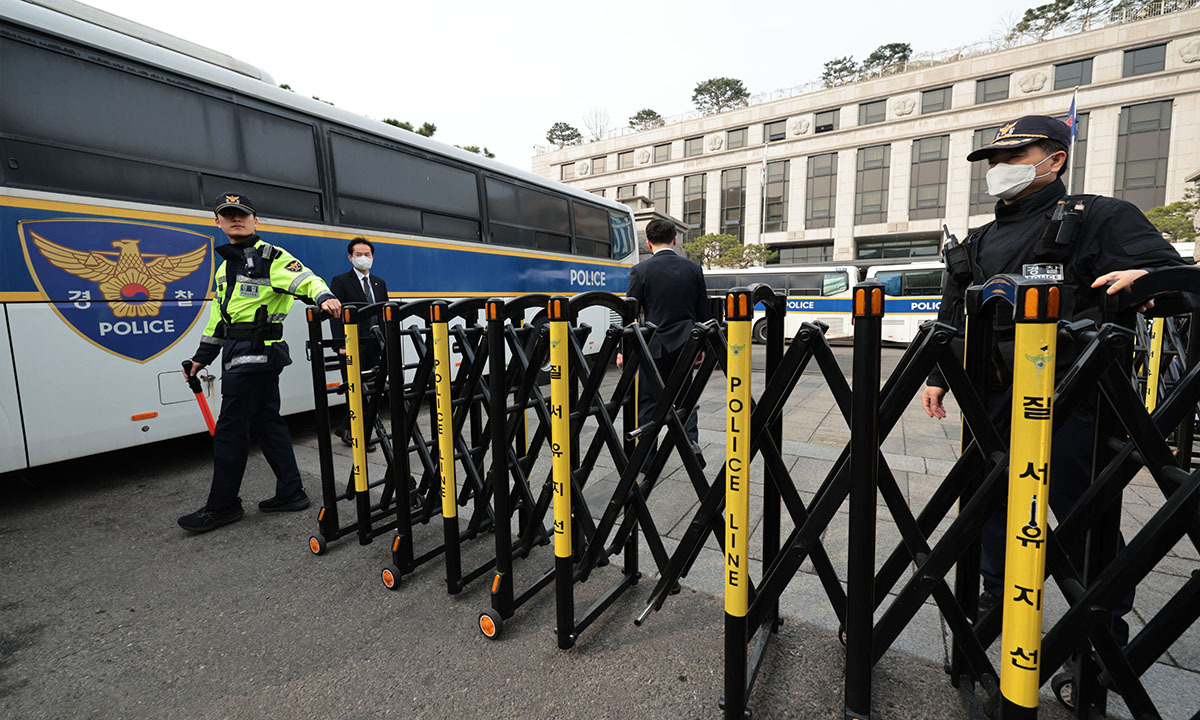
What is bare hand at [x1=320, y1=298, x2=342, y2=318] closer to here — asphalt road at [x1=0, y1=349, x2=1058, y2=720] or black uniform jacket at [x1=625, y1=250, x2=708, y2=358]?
asphalt road at [x1=0, y1=349, x2=1058, y2=720]

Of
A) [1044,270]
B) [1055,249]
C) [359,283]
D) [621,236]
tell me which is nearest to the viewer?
[1044,270]

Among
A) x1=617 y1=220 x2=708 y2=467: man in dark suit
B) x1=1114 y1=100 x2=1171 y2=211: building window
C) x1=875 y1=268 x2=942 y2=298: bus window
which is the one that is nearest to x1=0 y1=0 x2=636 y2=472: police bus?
x1=617 y1=220 x2=708 y2=467: man in dark suit

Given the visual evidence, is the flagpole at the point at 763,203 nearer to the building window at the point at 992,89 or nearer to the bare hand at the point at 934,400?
the building window at the point at 992,89

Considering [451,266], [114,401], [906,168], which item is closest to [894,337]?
[451,266]

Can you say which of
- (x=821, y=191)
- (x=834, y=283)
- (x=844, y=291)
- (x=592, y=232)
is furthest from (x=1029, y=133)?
(x=821, y=191)

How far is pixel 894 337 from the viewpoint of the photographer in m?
16.0

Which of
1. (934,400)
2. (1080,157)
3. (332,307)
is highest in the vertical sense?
(1080,157)

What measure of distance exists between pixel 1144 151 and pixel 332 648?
42.5m

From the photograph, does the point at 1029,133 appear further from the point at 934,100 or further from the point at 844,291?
the point at 934,100

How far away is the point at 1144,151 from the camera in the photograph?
29.2 meters

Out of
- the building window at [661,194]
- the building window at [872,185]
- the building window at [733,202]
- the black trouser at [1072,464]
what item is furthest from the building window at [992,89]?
the black trouser at [1072,464]

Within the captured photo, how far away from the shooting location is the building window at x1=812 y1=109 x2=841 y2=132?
Result: 37.2 metres

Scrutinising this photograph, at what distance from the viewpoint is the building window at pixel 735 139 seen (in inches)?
1618

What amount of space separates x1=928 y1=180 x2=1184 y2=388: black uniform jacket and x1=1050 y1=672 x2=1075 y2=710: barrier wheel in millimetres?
1046
